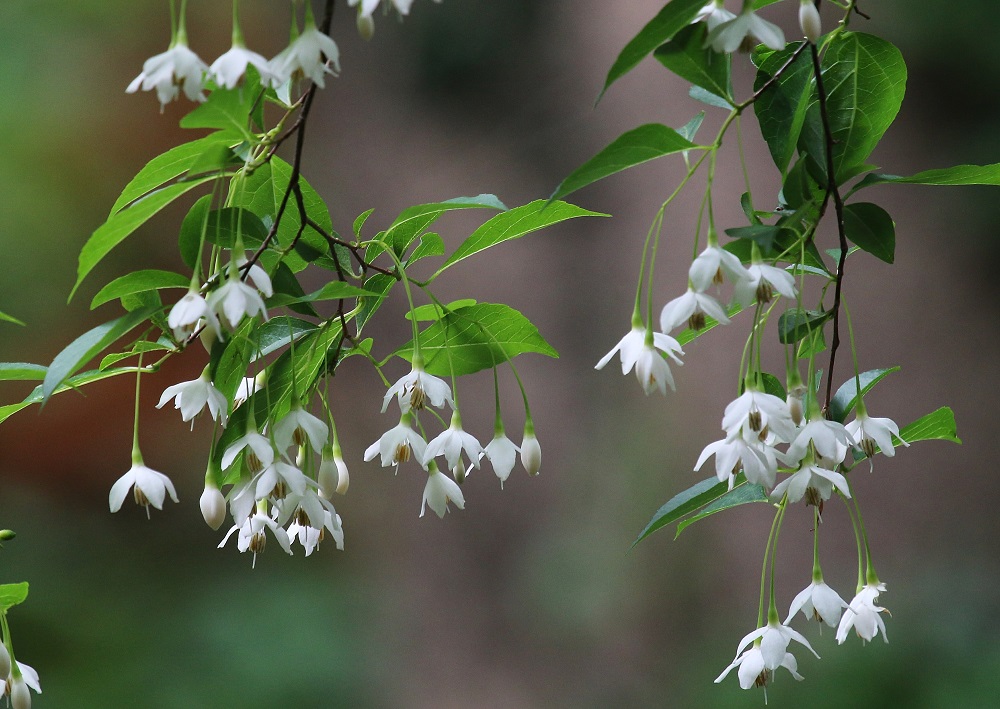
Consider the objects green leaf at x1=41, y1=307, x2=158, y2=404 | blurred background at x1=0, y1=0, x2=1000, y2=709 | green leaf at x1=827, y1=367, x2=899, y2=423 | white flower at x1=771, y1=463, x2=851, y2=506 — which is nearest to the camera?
green leaf at x1=41, y1=307, x2=158, y2=404

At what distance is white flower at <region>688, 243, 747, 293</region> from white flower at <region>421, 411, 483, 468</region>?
0.19 meters

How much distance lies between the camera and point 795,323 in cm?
67

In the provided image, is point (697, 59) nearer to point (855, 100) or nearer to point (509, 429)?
point (855, 100)

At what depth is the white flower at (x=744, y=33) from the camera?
53 cm

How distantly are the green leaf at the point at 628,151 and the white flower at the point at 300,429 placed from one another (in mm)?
215

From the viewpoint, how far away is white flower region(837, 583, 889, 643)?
0.70 meters

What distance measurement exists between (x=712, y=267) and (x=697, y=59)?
0.44 ft

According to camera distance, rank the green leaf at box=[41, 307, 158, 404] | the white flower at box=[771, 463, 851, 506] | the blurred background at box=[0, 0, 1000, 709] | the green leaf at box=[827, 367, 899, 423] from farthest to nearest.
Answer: the blurred background at box=[0, 0, 1000, 709]
the green leaf at box=[827, 367, 899, 423]
the white flower at box=[771, 463, 851, 506]
the green leaf at box=[41, 307, 158, 404]

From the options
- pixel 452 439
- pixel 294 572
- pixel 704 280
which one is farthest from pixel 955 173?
pixel 294 572

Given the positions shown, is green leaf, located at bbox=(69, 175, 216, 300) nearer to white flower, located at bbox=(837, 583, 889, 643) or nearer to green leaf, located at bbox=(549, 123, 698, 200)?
green leaf, located at bbox=(549, 123, 698, 200)

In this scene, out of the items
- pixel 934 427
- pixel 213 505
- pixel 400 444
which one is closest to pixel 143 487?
pixel 213 505

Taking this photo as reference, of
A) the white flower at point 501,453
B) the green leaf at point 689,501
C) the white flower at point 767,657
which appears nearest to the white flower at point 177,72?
the white flower at point 501,453

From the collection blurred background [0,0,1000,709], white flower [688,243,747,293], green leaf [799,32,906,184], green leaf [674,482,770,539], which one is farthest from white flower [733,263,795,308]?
blurred background [0,0,1000,709]

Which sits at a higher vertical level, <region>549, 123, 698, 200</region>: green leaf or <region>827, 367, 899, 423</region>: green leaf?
<region>549, 123, 698, 200</region>: green leaf
